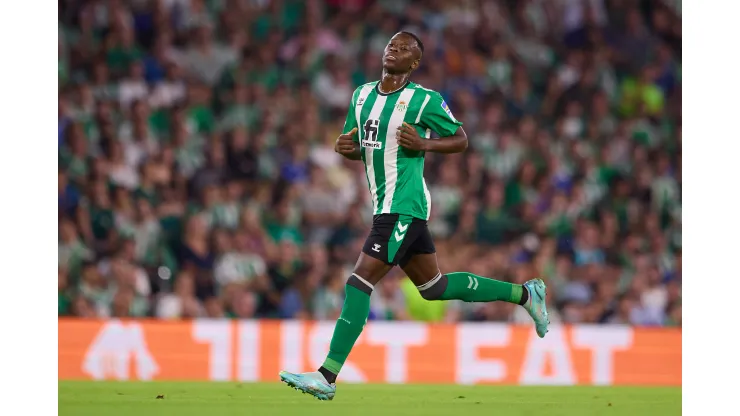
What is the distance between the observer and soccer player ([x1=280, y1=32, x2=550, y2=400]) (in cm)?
762

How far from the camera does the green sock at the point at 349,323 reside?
24.9 ft

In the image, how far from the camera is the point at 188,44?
16578mm

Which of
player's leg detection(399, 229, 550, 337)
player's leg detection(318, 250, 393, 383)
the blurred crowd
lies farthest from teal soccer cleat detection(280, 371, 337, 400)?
the blurred crowd

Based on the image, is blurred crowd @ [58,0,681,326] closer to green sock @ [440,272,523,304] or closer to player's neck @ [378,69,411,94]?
green sock @ [440,272,523,304]

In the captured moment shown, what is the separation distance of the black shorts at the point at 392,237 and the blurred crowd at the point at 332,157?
6.00 metres

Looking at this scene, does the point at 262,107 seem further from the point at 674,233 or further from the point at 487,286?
the point at 487,286

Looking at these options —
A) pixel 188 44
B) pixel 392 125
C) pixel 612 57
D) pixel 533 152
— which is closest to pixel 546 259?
pixel 533 152

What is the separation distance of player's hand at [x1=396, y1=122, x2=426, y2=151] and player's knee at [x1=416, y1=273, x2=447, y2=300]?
963 mm

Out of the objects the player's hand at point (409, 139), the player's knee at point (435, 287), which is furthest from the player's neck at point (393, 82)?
the player's knee at point (435, 287)

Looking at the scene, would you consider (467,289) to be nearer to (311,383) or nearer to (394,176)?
(394,176)

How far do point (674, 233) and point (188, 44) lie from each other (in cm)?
715

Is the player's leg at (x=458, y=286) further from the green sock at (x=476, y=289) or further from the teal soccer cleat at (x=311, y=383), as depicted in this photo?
the teal soccer cleat at (x=311, y=383)

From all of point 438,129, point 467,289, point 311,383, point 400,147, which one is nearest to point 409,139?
point 400,147

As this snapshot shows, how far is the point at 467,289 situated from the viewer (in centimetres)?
820
